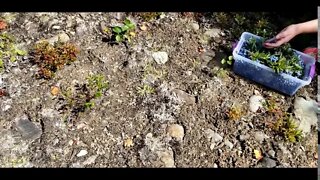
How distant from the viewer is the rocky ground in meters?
4.16

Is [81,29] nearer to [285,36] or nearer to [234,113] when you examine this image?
[234,113]

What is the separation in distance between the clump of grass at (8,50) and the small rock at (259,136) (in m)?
3.08

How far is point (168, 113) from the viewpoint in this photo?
14.7 ft

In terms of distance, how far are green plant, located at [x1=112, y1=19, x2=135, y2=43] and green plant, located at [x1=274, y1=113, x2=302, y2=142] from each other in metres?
2.22

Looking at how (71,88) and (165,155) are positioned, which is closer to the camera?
(165,155)

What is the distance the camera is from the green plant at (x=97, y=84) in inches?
183

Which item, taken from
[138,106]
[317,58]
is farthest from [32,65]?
[317,58]

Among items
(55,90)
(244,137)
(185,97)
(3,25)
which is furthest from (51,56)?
(244,137)

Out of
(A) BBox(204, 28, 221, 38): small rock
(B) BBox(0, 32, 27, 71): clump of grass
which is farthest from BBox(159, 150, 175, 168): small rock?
(B) BBox(0, 32, 27, 71): clump of grass

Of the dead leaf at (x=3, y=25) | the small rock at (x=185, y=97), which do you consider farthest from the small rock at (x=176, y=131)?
the dead leaf at (x=3, y=25)

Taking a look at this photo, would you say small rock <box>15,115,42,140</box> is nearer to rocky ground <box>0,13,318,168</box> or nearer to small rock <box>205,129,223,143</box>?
rocky ground <box>0,13,318,168</box>

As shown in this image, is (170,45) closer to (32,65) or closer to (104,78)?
(104,78)

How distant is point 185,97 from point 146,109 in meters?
0.50

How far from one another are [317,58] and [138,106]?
94.1 inches
